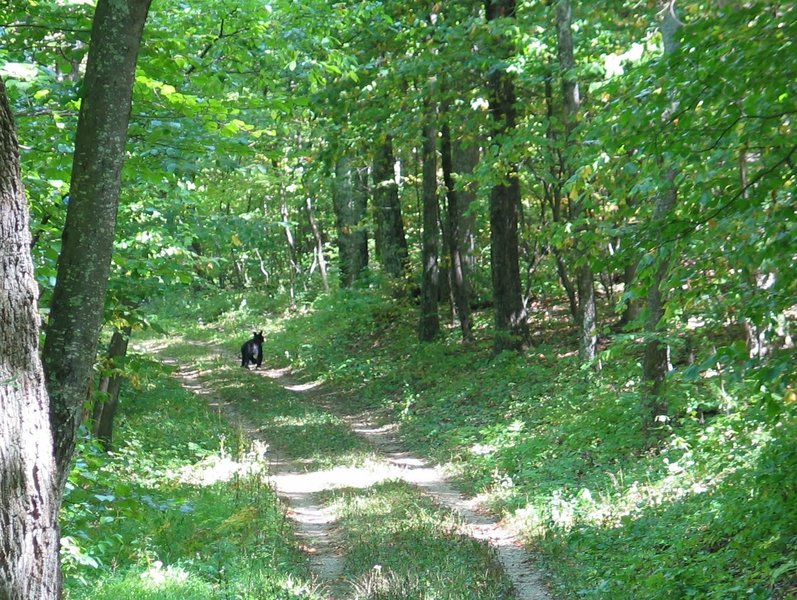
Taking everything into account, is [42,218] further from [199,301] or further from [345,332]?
[199,301]

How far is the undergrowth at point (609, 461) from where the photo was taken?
609 centimetres

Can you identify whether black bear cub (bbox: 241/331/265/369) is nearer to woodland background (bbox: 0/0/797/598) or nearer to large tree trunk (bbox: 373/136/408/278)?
woodland background (bbox: 0/0/797/598)

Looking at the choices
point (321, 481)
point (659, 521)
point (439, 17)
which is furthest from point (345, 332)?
point (659, 521)

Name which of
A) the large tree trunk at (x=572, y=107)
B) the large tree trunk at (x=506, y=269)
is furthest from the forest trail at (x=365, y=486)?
the large tree trunk at (x=506, y=269)

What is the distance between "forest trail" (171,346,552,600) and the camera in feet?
24.1

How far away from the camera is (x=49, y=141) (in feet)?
18.0

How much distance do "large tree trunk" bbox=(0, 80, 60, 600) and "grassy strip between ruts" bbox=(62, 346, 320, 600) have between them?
1.23 m

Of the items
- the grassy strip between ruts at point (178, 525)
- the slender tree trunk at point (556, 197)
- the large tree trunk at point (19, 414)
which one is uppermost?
the slender tree trunk at point (556, 197)

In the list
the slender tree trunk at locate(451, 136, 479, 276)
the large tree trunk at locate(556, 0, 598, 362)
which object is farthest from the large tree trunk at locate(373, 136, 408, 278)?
the large tree trunk at locate(556, 0, 598, 362)

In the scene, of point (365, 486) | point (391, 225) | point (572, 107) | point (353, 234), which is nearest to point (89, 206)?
point (365, 486)

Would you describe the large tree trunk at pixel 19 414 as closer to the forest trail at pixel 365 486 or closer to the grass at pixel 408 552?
the grass at pixel 408 552

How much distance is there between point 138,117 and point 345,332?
63.1ft

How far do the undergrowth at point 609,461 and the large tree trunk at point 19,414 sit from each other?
145 inches

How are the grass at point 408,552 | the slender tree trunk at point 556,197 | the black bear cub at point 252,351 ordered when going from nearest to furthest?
the grass at point 408,552 → the slender tree trunk at point 556,197 → the black bear cub at point 252,351
